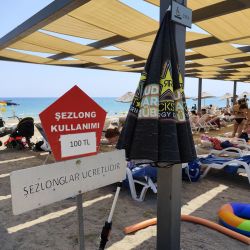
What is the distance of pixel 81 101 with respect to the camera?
169cm

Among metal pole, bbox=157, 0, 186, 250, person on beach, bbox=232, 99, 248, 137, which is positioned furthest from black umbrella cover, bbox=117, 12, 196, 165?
person on beach, bbox=232, 99, 248, 137

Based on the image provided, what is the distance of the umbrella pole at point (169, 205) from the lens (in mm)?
2225

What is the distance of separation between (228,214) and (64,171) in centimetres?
234

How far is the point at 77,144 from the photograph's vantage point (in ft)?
5.44

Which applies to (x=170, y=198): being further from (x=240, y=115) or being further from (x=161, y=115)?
(x=240, y=115)

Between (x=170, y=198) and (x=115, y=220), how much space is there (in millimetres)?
1310

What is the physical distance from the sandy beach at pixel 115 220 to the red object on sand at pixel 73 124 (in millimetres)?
1451

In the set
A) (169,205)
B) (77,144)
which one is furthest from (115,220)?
(77,144)

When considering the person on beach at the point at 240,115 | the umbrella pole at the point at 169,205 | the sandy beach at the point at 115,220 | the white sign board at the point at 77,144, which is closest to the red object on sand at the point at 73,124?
the white sign board at the point at 77,144

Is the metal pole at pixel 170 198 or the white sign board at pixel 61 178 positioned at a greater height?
the white sign board at pixel 61 178

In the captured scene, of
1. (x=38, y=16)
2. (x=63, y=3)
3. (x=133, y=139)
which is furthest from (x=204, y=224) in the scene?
(x=38, y=16)

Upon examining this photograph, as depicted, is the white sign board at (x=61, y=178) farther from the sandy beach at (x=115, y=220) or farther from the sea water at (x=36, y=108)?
the sea water at (x=36, y=108)

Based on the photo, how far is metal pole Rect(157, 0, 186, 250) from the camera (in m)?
2.22

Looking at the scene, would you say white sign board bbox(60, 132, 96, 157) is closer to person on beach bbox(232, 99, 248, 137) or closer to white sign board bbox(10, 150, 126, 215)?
white sign board bbox(10, 150, 126, 215)
